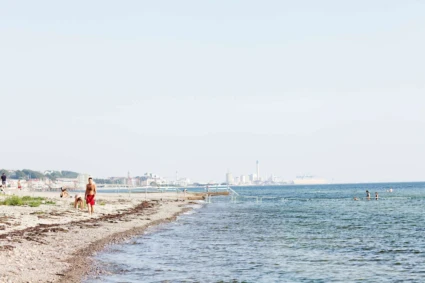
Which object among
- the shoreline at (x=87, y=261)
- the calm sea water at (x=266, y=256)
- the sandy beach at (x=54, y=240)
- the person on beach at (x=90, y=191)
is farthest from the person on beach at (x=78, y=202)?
the shoreline at (x=87, y=261)

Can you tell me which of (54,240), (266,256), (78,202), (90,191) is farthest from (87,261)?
(78,202)

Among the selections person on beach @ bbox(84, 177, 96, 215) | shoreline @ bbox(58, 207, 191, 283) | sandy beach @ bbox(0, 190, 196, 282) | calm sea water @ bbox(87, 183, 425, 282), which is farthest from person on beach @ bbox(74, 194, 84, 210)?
shoreline @ bbox(58, 207, 191, 283)

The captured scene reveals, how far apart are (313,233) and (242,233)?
476cm

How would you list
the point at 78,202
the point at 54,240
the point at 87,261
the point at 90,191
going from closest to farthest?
the point at 87,261
the point at 54,240
the point at 90,191
the point at 78,202

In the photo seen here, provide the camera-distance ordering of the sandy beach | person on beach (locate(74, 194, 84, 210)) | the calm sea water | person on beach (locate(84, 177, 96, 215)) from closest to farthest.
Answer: the sandy beach < the calm sea water < person on beach (locate(84, 177, 96, 215)) < person on beach (locate(74, 194, 84, 210))

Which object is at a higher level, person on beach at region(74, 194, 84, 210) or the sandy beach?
person on beach at region(74, 194, 84, 210)

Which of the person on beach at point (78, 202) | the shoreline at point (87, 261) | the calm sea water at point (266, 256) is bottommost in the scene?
the calm sea water at point (266, 256)

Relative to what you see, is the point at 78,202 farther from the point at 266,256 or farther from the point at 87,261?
the point at 87,261

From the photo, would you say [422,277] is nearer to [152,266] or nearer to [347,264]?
[347,264]

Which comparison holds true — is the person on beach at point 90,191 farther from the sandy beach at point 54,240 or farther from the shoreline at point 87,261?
the shoreline at point 87,261

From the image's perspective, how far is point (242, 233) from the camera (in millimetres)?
33844

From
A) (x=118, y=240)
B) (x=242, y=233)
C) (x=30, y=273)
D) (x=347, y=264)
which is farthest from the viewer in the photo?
(x=242, y=233)

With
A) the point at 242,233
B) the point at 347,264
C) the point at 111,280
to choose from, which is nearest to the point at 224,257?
the point at 347,264

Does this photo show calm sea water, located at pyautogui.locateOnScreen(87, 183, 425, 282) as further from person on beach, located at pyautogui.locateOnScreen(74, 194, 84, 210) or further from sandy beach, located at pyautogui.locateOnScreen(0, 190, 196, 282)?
person on beach, located at pyautogui.locateOnScreen(74, 194, 84, 210)
